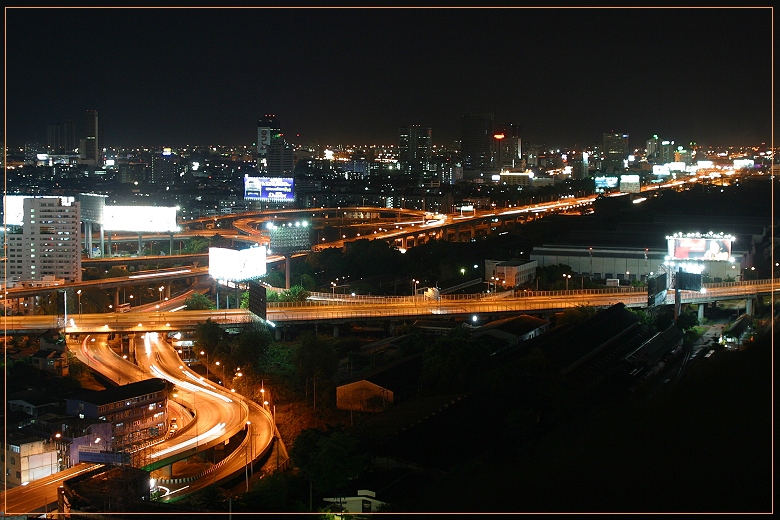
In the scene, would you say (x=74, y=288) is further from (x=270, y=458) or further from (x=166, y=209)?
(x=270, y=458)

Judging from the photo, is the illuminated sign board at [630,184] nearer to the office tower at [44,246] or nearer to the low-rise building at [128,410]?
the office tower at [44,246]

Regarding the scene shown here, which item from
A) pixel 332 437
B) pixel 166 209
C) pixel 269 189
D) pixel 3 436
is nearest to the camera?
pixel 332 437

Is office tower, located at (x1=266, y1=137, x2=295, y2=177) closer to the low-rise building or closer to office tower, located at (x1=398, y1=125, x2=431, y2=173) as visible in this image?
office tower, located at (x1=398, y1=125, x2=431, y2=173)

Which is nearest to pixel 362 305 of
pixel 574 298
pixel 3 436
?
pixel 574 298

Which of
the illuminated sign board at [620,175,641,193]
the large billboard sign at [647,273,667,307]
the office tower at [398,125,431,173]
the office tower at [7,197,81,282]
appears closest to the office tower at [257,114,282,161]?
the office tower at [398,125,431,173]

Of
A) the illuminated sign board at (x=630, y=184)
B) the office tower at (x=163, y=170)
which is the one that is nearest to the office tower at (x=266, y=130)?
the office tower at (x=163, y=170)

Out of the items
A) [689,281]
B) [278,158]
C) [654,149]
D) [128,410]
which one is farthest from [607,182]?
[128,410]
